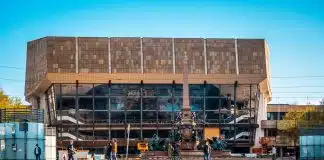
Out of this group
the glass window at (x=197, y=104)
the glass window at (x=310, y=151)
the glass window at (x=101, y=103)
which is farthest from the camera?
the glass window at (x=197, y=104)

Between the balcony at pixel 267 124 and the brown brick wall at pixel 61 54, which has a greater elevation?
the brown brick wall at pixel 61 54

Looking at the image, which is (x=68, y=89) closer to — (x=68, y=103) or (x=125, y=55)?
(x=68, y=103)

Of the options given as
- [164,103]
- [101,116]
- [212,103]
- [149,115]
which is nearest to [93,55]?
[101,116]

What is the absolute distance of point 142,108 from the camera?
389 feet

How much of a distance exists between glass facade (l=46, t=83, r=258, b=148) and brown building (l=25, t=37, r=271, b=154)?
0.49ft

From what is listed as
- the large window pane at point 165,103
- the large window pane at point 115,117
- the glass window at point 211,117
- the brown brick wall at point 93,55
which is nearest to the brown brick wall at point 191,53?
the large window pane at point 165,103

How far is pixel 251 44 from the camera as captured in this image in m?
119

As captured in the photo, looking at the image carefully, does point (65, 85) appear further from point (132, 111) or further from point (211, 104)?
point (211, 104)

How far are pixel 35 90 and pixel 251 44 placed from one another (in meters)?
34.9

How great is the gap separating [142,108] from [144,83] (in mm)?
3846

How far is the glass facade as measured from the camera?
4601 inches

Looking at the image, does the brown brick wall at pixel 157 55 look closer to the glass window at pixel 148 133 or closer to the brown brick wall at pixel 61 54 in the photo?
the glass window at pixel 148 133

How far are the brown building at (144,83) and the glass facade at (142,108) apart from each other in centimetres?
15

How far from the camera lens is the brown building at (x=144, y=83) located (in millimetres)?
116000
